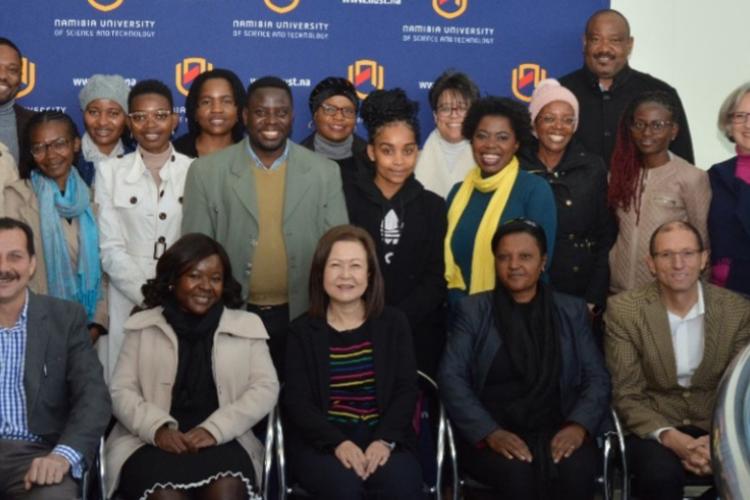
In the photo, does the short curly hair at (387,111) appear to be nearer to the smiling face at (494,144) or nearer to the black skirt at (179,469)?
the smiling face at (494,144)

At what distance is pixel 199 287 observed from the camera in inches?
135

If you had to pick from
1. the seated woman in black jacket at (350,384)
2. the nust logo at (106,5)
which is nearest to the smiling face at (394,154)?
the seated woman in black jacket at (350,384)

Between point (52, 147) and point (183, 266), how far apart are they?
874mm

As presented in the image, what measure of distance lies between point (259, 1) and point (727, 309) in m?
3.22

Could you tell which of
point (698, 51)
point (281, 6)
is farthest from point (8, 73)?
point (698, 51)

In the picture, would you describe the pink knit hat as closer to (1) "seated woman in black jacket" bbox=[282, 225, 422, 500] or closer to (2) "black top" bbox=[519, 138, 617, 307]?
(2) "black top" bbox=[519, 138, 617, 307]

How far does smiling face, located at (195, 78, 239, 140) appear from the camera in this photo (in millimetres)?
4230

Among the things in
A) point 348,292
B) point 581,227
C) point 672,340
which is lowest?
point 672,340

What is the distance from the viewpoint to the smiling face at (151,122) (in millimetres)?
4074

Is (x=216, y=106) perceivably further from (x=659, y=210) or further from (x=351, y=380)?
(x=659, y=210)

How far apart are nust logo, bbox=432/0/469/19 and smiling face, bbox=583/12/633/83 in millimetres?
1080

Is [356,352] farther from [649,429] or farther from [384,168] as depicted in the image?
[649,429]

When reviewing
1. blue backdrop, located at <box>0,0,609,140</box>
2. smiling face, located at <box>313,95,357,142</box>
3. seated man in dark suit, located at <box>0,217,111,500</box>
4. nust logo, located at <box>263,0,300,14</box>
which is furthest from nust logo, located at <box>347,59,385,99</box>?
seated man in dark suit, located at <box>0,217,111,500</box>

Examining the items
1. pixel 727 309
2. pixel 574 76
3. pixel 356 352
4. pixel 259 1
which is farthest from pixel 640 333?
pixel 259 1
